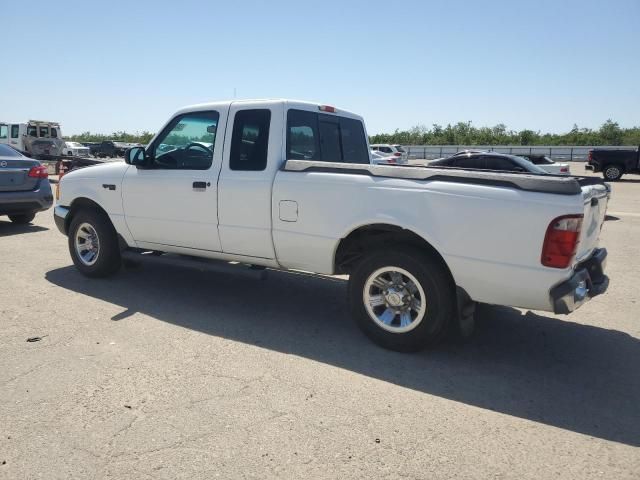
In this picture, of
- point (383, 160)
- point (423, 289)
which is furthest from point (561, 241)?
point (383, 160)

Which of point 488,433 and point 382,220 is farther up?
point 382,220

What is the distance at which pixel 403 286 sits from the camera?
4117mm

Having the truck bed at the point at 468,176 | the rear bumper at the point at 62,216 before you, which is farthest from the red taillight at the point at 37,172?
the truck bed at the point at 468,176

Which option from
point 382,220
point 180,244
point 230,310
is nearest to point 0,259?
point 180,244

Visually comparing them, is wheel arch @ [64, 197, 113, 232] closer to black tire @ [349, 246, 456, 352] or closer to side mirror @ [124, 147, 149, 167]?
side mirror @ [124, 147, 149, 167]

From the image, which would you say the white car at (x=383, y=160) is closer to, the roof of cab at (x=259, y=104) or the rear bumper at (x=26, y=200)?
the roof of cab at (x=259, y=104)

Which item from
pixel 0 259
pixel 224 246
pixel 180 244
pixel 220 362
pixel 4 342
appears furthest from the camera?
pixel 0 259

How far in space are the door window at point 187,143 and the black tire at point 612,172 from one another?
2350 centimetres

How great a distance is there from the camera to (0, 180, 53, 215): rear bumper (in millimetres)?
8695

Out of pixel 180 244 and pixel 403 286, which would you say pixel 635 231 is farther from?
pixel 180 244

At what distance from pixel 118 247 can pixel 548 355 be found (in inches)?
188

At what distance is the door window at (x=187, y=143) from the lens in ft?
17.0

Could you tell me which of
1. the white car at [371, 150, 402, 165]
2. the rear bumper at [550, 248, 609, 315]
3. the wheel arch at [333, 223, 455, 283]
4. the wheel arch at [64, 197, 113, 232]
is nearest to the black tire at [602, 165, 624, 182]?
the white car at [371, 150, 402, 165]

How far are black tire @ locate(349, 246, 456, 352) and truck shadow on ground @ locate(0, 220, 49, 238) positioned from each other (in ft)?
24.2
